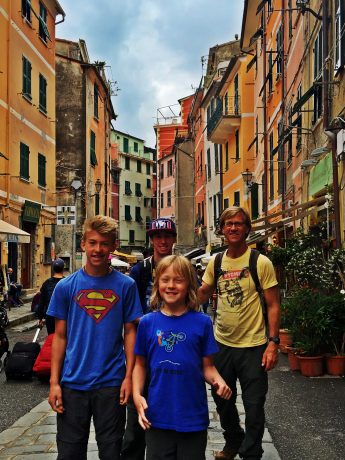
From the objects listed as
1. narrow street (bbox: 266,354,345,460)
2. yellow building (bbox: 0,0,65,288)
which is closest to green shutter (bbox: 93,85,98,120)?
yellow building (bbox: 0,0,65,288)

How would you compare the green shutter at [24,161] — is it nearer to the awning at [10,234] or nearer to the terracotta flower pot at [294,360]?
the awning at [10,234]

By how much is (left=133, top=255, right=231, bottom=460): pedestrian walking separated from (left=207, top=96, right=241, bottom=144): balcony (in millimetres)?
27273

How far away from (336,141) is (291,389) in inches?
198

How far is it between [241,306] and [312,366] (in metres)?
4.18

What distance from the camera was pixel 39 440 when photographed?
5.06 metres

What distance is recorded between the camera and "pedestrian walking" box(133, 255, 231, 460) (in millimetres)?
3059

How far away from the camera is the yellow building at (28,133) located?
2008 centimetres

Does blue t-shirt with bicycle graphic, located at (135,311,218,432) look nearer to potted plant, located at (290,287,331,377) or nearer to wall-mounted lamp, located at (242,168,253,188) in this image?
potted plant, located at (290,287,331,377)

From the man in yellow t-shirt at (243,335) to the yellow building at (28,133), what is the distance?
12923 mm

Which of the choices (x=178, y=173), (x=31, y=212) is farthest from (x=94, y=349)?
(x=178, y=173)

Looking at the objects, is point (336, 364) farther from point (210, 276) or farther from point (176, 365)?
point (176, 365)

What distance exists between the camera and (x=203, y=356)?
3197 millimetres

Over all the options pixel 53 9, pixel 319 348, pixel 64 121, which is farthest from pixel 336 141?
pixel 64 121

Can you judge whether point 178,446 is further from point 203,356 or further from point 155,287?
point 155,287
